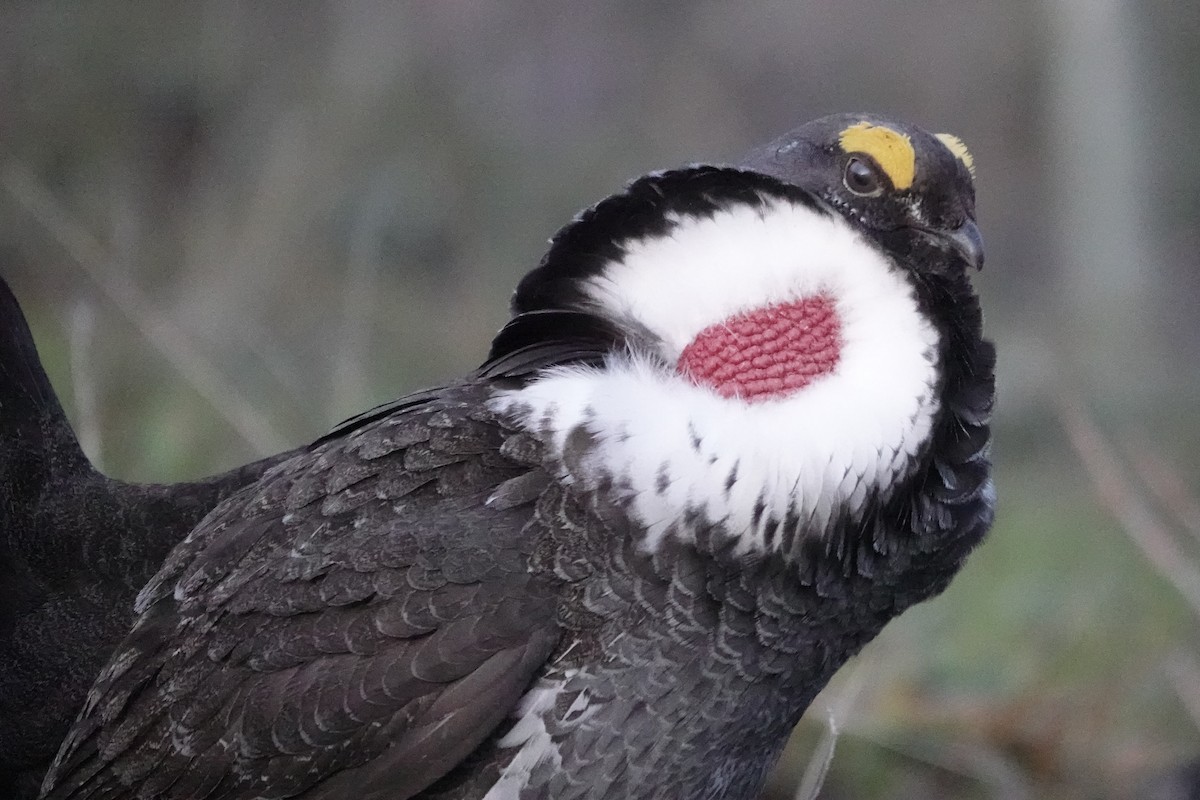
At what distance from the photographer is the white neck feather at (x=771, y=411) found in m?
1.22

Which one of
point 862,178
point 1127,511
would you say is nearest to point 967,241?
point 862,178

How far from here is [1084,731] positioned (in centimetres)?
237

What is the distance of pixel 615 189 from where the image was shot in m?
3.00

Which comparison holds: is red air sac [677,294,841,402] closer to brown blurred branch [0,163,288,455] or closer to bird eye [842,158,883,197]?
bird eye [842,158,883,197]

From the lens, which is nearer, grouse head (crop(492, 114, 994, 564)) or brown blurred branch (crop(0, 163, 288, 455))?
grouse head (crop(492, 114, 994, 564))

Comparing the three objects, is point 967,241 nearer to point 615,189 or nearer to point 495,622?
point 495,622

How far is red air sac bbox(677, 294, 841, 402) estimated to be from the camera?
1.25 meters

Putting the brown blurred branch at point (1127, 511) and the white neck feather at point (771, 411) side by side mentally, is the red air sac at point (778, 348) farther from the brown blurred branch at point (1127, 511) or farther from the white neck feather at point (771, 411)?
the brown blurred branch at point (1127, 511)

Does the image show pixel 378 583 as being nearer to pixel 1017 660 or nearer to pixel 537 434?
pixel 537 434

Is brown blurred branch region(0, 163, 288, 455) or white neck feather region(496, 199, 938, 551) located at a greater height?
brown blurred branch region(0, 163, 288, 455)

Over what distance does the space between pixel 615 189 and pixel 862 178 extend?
1752mm

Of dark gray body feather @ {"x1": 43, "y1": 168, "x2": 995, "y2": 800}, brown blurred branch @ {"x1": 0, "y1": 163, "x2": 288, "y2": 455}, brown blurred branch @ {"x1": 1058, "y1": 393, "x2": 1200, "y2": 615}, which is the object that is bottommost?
brown blurred branch @ {"x1": 1058, "y1": 393, "x2": 1200, "y2": 615}

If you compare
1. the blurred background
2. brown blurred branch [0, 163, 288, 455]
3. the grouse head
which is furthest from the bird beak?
brown blurred branch [0, 163, 288, 455]

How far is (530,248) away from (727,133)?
87cm
